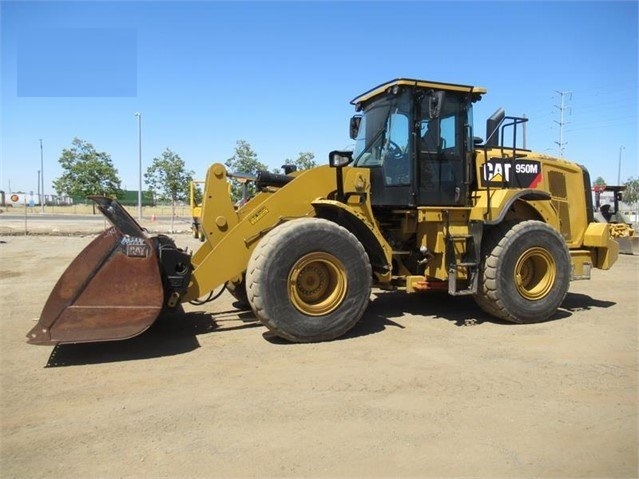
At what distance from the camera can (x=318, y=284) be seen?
560 cm

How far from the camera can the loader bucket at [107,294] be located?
4551 millimetres

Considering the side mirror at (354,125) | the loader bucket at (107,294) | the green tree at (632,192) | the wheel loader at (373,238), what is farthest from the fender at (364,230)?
the green tree at (632,192)

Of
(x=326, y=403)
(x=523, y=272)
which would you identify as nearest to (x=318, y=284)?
(x=326, y=403)

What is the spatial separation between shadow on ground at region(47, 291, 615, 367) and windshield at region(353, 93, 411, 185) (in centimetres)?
190

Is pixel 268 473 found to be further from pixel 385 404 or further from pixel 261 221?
pixel 261 221

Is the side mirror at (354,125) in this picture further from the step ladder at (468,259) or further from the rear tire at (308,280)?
the rear tire at (308,280)

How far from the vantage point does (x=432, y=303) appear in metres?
7.75

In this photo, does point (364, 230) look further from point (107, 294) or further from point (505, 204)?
point (107, 294)

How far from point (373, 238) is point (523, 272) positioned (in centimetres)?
222

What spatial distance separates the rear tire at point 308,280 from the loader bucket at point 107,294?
0.97m

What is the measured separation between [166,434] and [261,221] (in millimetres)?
2755

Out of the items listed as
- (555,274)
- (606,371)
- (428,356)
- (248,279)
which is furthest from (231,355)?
(555,274)

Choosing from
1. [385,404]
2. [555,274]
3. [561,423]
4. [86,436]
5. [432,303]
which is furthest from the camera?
[432,303]

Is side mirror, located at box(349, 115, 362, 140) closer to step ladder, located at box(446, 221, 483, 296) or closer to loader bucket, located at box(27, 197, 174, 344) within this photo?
step ladder, located at box(446, 221, 483, 296)
